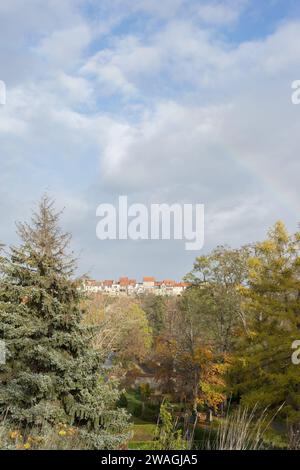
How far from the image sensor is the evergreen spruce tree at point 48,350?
9594 mm

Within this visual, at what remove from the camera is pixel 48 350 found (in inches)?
404

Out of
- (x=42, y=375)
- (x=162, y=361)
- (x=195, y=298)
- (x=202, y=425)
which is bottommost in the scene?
(x=202, y=425)

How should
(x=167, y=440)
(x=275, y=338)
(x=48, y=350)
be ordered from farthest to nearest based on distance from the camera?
(x=275, y=338) → (x=48, y=350) → (x=167, y=440)

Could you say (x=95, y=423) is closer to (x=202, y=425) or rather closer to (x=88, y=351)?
(x=88, y=351)

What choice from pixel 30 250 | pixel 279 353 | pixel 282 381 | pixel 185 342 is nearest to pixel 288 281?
pixel 279 353

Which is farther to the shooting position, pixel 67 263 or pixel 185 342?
pixel 185 342

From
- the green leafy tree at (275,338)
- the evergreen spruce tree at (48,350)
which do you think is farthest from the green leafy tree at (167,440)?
the green leafy tree at (275,338)

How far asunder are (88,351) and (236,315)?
→ 670 inches

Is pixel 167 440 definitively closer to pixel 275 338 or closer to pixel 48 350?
pixel 48 350

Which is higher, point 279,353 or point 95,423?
point 279,353

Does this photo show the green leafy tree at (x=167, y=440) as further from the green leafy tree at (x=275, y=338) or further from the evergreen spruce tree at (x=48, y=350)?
the green leafy tree at (x=275, y=338)

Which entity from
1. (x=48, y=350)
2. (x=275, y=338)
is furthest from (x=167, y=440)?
(x=275, y=338)

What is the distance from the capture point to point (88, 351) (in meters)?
10.4
